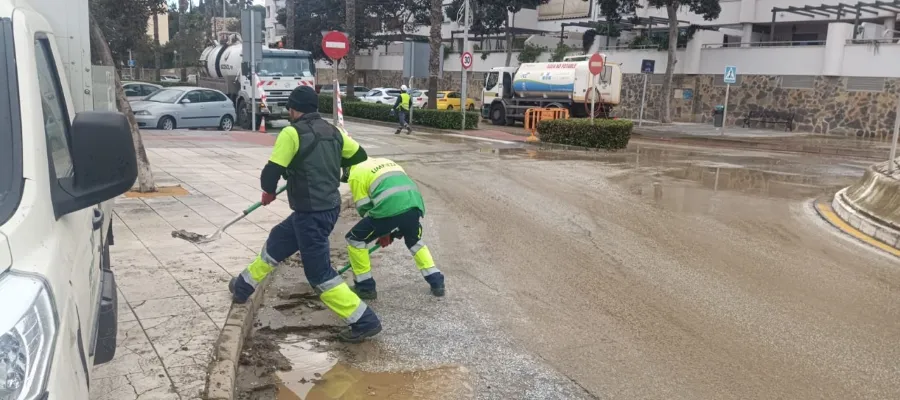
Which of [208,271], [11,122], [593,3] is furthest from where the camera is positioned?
[593,3]

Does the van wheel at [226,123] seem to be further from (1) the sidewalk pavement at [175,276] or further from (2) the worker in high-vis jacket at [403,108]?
(1) the sidewalk pavement at [175,276]

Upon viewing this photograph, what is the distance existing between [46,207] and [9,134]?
9.7 inches

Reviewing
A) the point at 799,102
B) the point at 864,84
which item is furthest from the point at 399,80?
the point at 864,84

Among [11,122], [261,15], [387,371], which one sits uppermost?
[261,15]

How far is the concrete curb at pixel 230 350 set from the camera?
393 cm

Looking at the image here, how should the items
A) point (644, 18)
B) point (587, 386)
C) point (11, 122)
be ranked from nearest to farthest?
point (11, 122) → point (587, 386) → point (644, 18)

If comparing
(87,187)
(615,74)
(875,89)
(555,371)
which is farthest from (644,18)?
(87,187)

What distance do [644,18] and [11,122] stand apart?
3396 cm

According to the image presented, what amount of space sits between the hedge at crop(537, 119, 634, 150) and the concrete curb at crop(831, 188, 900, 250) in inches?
325

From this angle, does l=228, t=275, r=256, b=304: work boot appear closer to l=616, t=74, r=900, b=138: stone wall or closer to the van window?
the van window

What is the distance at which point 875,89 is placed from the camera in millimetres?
26516

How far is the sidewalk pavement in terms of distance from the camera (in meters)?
3.99

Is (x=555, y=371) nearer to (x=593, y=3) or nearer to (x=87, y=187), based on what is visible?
(x=87, y=187)

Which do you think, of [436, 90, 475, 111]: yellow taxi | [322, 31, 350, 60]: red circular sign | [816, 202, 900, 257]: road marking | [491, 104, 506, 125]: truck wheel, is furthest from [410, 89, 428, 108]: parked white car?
[816, 202, 900, 257]: road marking
